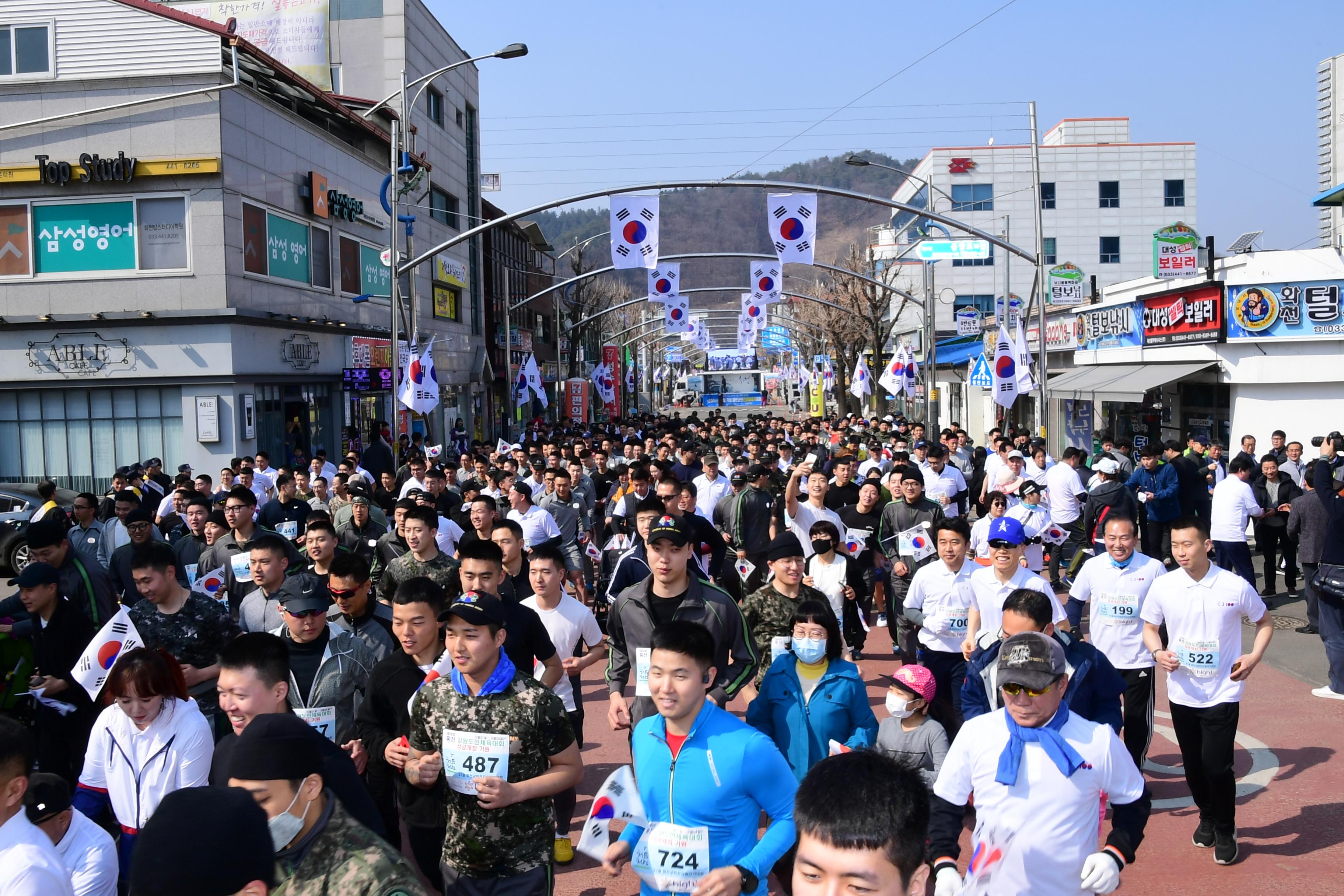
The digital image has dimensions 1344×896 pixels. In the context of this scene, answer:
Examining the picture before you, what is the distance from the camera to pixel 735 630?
6.15 m

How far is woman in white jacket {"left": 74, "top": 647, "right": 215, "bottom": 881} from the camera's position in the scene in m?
4.58

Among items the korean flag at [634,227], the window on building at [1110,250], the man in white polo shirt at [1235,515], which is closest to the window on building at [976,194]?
the window on building at [1110,250]

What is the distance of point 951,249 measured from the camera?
2408 centimetres

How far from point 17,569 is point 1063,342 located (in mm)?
27889

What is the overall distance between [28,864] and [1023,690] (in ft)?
10.5

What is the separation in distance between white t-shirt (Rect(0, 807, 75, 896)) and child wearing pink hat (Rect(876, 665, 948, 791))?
141 inches

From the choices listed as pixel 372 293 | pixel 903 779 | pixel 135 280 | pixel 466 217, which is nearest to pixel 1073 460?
pixel 903 779

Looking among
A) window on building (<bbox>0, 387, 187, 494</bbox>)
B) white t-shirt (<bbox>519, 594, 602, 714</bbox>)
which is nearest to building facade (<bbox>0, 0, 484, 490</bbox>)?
window on building (<bbox>0, 387, 187, 494</bbox>)

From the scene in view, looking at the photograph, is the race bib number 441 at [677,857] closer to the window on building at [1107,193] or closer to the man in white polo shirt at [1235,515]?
the man in white polo shirt at [1235,515]

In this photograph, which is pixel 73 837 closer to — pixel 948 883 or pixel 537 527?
pixel 948 883

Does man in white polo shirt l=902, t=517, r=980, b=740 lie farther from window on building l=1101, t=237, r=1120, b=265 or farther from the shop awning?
window on building l=1101, t=237, r=1120, b=265

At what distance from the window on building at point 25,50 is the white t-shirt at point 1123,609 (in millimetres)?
24853

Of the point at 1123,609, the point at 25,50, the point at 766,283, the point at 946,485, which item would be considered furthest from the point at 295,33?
the point at 1123,609

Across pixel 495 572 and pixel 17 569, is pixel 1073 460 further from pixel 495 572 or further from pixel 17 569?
pixel 17 569
